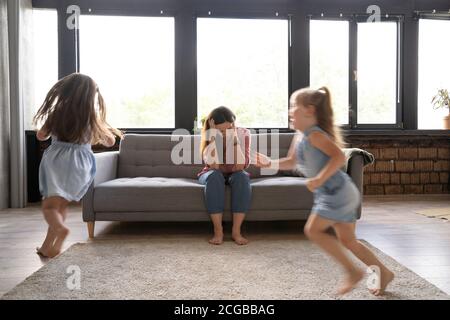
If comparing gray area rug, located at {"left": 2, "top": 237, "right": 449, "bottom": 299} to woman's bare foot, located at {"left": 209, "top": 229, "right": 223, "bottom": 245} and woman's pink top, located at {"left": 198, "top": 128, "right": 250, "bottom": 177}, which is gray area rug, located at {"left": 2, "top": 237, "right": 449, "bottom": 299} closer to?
woman's bare foot, located at {"left": 209, "top": 229, "right": 223, "bottom": 245}

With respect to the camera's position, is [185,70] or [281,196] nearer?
[281,196]

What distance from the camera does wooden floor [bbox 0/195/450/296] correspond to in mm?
2043

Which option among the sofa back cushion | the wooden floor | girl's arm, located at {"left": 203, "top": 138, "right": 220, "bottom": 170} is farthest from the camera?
the sofa back cushion

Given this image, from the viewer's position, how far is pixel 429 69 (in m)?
4.88

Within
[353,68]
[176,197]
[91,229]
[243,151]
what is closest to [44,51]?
[91,229]

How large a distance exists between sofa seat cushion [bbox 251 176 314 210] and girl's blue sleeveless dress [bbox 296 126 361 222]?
4.38 ft

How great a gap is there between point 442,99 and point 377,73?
32.6 inches

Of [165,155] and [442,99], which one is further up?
[442,99]

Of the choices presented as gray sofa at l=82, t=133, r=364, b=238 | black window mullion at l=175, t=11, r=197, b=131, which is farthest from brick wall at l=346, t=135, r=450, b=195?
gray sofa at l=82, t=133, r=364, b=238

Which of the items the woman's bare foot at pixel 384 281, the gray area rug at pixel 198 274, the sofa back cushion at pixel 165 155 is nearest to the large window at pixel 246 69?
the sofa back cushion at pixel 165 155

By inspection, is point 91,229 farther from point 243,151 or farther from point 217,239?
point 243,151
